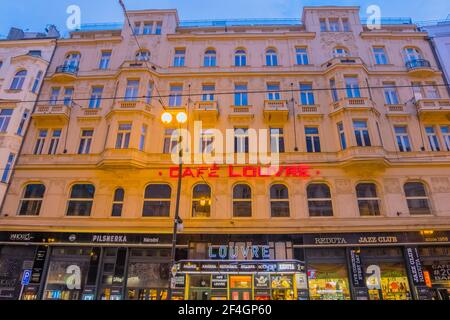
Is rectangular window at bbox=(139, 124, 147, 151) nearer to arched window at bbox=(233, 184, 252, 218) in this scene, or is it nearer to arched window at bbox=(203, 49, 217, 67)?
arched window at bbox=(233, 184, 252, 218)

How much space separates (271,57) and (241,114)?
22.3 feet

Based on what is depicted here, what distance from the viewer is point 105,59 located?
23703 millimetres

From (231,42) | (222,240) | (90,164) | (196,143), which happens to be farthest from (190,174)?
(231,42)

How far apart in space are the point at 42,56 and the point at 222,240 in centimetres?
2195

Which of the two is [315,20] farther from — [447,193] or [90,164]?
[90,164]

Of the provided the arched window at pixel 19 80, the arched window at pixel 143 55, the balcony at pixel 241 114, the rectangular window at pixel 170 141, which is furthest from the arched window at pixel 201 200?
the arched window at pixel 19 80

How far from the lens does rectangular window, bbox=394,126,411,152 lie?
62.9 ft

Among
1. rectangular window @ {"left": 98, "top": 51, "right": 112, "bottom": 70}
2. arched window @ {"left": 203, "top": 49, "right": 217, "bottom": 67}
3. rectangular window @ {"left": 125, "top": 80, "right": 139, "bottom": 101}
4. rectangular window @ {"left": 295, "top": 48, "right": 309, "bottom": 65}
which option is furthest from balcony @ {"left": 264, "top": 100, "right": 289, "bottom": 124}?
rectangular window @ {"left": 98, "top": 51, "right": 112, "bottom": 70}

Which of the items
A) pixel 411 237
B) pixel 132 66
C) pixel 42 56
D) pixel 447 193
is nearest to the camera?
pixel 411 237

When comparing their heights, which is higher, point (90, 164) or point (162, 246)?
point (90, 164)

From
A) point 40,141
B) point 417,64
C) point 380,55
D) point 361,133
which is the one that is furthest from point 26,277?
point 417,64

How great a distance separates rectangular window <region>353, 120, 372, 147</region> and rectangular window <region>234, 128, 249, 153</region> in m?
7.58

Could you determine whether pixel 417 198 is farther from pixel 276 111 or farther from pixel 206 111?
pixel 206 111

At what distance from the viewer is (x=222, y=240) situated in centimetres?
1691
